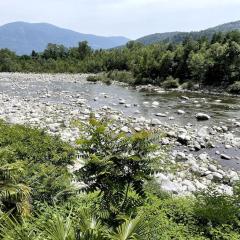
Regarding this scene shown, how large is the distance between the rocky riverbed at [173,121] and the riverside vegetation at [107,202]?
139 cm

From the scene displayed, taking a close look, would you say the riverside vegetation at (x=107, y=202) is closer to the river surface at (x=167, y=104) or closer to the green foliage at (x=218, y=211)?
the green foliage at (x=218, y=211)

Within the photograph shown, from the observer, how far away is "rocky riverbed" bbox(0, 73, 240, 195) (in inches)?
696

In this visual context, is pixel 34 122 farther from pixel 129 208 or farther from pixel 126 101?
pixel 129 208

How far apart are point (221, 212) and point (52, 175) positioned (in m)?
4.59

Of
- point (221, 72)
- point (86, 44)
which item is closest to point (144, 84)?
point (221, 72)

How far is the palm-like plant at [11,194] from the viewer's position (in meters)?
8.84

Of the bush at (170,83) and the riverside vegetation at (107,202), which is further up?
the riverside vegetation at (107,202)

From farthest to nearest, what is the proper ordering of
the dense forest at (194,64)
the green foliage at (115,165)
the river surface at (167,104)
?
1. the dense forest at (194,64)
2. the river surface at (167,104)
3. the green foliage at (115,165)

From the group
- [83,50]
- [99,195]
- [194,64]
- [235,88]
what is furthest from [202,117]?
[83,50]

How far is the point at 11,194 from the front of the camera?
29.1ft

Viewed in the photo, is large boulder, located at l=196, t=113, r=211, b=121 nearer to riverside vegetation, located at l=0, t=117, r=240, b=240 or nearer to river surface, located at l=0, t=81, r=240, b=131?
river surface, located at l=0, t=81, r=240, b=131

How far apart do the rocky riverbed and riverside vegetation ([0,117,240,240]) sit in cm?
139

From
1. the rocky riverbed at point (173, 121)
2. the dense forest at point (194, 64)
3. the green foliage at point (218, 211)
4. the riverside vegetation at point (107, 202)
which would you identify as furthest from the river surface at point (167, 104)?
the riverside vegetation at point (107, 202)

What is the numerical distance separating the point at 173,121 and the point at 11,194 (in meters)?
21.3
